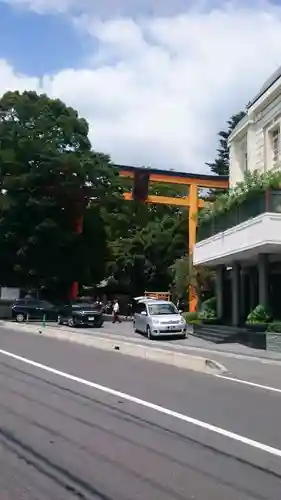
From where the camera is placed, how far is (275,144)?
33469 millimetres

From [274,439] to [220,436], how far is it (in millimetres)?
660

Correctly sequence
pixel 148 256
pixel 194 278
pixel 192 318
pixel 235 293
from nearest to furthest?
pixel 235 293 → pixel 192 318 → pixel 194 278 → pixel 148 256

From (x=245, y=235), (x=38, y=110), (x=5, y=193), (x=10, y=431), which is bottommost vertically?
(x=10, y=431)

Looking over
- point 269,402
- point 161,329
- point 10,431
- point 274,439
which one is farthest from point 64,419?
point 161,329

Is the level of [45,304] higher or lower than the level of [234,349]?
higher

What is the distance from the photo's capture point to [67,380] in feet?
45.1

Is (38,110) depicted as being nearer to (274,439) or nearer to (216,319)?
(216,319)

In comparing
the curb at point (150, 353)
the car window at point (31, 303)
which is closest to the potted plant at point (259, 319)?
the curb at point (150, 353)

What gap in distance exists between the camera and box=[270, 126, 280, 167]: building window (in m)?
33.0

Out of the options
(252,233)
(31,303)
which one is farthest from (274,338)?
(31,303)

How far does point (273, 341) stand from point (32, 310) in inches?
897

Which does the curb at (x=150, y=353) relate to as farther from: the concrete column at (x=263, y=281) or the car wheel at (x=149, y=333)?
the concrete column at (x=263, y=281)

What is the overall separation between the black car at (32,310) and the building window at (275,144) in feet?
57.0

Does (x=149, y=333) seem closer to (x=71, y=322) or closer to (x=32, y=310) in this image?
(x=71, y=322)
